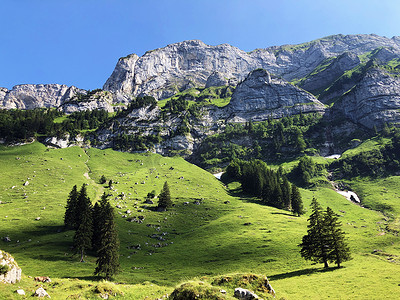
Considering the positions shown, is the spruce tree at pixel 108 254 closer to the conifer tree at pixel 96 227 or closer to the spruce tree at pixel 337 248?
the conifer tree at pixel 96 227

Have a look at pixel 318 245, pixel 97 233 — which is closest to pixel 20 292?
pixel 97 233

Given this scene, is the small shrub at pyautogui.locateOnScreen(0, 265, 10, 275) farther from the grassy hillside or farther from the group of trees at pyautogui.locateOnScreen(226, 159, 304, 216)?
the group of trees at pyautogui.locateOnScreen(226, 159, 304, 216)

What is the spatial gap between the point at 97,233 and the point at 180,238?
28.2 m

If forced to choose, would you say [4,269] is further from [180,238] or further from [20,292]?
[180,238]

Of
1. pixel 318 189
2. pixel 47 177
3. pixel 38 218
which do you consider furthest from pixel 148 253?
pixel 318 189

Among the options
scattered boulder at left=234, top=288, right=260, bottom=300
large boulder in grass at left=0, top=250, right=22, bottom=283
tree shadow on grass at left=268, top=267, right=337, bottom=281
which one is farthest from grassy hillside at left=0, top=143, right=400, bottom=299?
scattered boulder at left=234, top=288, right=260, bottom=300

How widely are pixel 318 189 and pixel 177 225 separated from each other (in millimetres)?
119009

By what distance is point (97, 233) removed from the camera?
68.0 meters

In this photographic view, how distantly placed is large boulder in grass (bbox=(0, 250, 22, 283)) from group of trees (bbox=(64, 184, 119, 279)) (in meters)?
23.8

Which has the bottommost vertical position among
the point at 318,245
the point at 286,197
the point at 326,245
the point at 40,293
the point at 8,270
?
the point at 318,245

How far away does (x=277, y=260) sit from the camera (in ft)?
178

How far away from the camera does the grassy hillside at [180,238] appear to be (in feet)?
111

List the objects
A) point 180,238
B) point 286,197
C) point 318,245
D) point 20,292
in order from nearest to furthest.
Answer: point 20,292 < point 318,245 < point 180,238 < point 286,197

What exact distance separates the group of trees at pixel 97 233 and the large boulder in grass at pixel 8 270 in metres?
23.8
